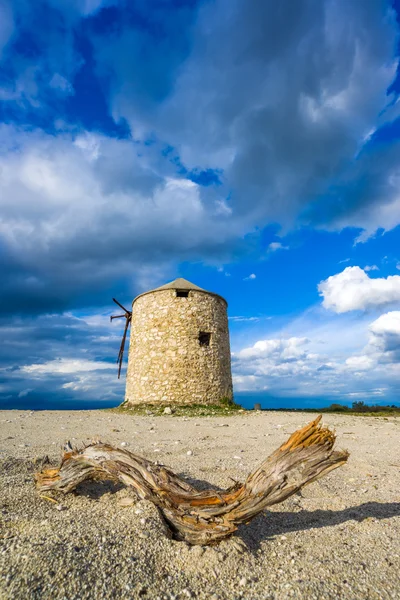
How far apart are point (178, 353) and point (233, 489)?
13278 millimetres

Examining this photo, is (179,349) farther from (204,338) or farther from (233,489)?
(233,489)

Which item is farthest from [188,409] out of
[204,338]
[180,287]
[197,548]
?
[197,548]

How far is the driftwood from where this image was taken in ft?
10.1

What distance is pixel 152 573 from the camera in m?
2.53

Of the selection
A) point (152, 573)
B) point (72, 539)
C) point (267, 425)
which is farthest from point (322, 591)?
point (267, 425)

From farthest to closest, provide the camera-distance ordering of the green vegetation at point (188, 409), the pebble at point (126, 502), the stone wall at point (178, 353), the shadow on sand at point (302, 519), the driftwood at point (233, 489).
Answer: the stone wall at point (178, 353)
the green vegetation at point (188, 409)
the pebble at point (126, 502)
the shadow on sand at point (302, 519)
the driftwood at point (233, 489)

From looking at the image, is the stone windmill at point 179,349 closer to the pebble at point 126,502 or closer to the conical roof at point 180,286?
the conical roof at point 180,286

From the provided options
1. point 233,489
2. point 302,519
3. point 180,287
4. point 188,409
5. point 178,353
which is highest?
point 180,287

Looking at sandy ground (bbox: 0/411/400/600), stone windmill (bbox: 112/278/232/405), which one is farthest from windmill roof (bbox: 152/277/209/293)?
sandy ground (bbox: 0/411/400/600)

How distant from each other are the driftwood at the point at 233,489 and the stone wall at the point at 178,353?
42.4 ft

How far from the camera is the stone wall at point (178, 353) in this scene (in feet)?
53.9

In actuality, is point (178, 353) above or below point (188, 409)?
above

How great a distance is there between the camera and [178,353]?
16.7 m

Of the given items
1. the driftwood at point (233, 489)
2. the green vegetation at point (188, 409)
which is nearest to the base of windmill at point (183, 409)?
the green vegetation at point (188, 409)
